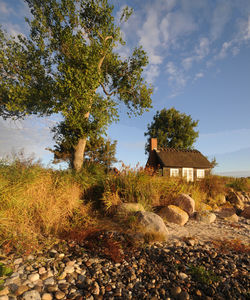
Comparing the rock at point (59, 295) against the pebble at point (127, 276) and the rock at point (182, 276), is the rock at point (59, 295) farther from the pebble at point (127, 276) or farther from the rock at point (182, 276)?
the rock at point (182, 276)

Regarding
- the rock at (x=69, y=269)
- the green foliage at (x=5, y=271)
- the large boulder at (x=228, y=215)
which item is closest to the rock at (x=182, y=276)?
the rock at (x=69, y=269)

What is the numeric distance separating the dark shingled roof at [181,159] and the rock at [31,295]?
18.4m

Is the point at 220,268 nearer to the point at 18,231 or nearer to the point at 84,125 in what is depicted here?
the point at 18,231

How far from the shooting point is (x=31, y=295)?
7.97ft

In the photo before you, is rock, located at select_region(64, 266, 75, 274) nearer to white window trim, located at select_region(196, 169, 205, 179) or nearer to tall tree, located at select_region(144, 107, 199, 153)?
white window trim, located at select_region(196, 169, 205, 179)

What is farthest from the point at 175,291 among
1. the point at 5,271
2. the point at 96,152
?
the point at 96,152

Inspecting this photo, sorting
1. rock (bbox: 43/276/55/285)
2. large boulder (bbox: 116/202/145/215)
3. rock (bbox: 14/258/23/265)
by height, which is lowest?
rock (bbox: 43/276/55/285)

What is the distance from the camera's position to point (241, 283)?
3068 millimetres

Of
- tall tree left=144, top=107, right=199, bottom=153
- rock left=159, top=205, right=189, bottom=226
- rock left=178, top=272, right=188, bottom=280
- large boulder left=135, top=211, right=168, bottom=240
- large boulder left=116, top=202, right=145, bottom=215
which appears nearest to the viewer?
rock left=178, top=272, right=188, bottom=280

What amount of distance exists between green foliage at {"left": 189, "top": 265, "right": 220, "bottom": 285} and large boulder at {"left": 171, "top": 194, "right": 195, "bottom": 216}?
3.52 m

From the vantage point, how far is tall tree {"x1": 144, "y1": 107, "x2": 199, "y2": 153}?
27.4 m

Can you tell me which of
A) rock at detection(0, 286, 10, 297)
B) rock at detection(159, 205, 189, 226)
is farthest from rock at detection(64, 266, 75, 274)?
rock at detection(159, 205, 189, 226)

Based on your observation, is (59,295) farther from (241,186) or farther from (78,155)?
(241,186)

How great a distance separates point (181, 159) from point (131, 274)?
19737mm
